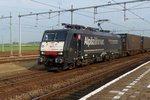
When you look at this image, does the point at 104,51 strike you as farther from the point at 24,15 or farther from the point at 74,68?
the point at 24,15

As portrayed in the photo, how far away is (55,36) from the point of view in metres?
21.5

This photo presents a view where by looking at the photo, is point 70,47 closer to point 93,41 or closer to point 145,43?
point 93,41

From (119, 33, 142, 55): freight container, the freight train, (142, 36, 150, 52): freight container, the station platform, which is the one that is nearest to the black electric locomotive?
the freight train

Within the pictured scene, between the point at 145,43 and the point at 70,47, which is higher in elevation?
the point at 145,43

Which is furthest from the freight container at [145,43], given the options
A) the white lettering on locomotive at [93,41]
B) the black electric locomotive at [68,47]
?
the black electric locomotive at [68,47]

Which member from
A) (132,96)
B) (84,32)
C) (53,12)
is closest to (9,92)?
(132,96)

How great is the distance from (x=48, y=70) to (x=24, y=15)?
71.8 feet

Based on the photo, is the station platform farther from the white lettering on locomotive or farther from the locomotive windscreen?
the white lettering on locomotive

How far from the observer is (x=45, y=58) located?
68.8 feet

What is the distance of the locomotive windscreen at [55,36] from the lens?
69.3 ft

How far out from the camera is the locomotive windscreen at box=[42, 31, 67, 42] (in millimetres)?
21125

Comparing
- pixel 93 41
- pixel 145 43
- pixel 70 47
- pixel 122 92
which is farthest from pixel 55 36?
pixel 145 43

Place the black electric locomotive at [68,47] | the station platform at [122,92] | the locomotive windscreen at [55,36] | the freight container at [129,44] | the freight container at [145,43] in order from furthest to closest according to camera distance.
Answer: the freight container at [145,43] → the freight container at [129,44] → the locomotive windscreen at [55,36] → the black electric locomotive at [68,47] → the station platform at [122,92]

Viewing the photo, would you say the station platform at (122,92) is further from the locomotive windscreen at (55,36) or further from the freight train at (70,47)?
the locomotive windscreen at (55,36)
